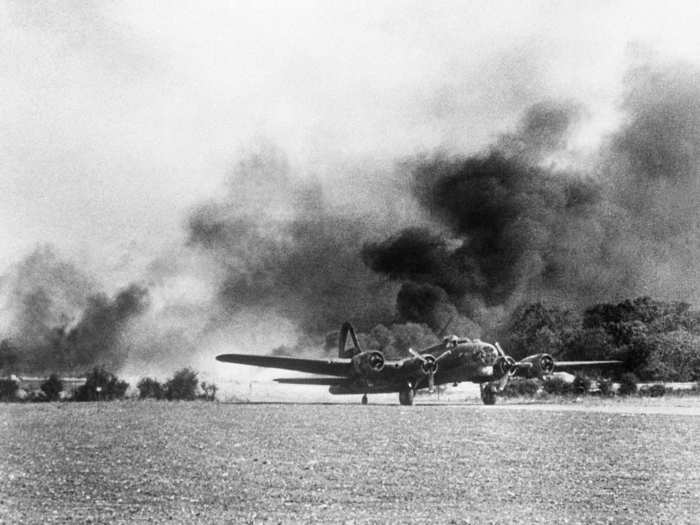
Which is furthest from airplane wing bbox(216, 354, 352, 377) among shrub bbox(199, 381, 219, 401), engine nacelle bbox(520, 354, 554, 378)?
engine nacelle bbox(520, 354, 554, 378)

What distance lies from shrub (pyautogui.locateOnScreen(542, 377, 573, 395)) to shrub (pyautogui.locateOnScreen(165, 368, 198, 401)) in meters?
30.1

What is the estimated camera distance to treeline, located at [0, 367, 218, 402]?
143 ft

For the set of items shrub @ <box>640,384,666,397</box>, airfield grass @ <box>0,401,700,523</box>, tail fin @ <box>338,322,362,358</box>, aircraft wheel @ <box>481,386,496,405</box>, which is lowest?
airfield grass @ <box>0,401,700,523</box>

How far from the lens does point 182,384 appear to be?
51.6 meters

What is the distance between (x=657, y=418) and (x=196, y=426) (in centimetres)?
2004

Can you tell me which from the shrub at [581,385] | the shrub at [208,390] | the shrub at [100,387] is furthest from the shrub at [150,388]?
the shrub at [581,385]

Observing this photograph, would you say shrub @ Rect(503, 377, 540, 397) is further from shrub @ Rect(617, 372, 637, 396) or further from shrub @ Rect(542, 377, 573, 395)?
shrub @ Rect(617, 372, 637, 396)

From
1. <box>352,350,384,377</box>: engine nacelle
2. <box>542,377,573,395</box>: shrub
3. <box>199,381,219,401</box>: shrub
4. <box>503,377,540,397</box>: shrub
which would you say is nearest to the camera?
<box>352,350,384,377</box>: engine nacelle

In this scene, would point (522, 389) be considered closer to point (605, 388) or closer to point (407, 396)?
point (605, 388)

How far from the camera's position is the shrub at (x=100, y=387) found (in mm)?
48188

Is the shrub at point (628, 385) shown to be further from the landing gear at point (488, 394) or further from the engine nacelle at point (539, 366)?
the landing gear at point (488, 394)

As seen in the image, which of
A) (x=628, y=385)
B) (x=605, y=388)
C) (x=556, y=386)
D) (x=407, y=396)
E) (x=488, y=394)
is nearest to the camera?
(x=488, y=394)

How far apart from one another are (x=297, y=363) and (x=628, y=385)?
26.9m

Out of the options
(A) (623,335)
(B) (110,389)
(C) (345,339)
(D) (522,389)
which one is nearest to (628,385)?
(A) (623,335)
